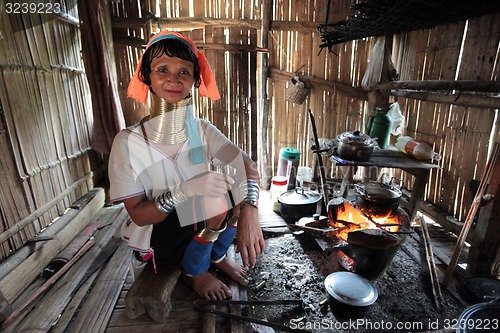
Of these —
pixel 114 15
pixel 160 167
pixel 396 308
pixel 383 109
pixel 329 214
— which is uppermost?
pixel 114 15

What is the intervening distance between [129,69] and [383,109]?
4153 mm

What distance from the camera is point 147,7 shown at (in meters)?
4.40

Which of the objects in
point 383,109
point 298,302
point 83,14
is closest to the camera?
point 298,302

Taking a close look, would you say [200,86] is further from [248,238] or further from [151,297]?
[151,297]

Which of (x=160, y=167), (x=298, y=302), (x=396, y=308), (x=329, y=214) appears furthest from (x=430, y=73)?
(x=160, y=167)

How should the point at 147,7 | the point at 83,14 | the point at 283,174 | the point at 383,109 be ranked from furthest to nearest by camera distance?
the point at 283,174 → the point at 147,7 → the point at 383,109 → the point at 83,14

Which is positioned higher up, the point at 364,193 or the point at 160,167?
the point at 160,167

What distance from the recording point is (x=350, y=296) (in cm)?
225

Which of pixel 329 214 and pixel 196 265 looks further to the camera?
pixel 329 214

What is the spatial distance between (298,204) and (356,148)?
1.05m

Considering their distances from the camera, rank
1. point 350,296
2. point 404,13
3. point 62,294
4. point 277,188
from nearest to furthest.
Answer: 1. point 350,296
2. point 62,294
3. point 404,13
4. point 277,188

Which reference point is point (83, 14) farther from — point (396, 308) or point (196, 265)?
point (396, 308)

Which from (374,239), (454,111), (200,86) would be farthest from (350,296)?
(454,111)

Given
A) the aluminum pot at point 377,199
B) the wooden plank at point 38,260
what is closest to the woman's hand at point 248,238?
the aluminum pot at point 377,199
